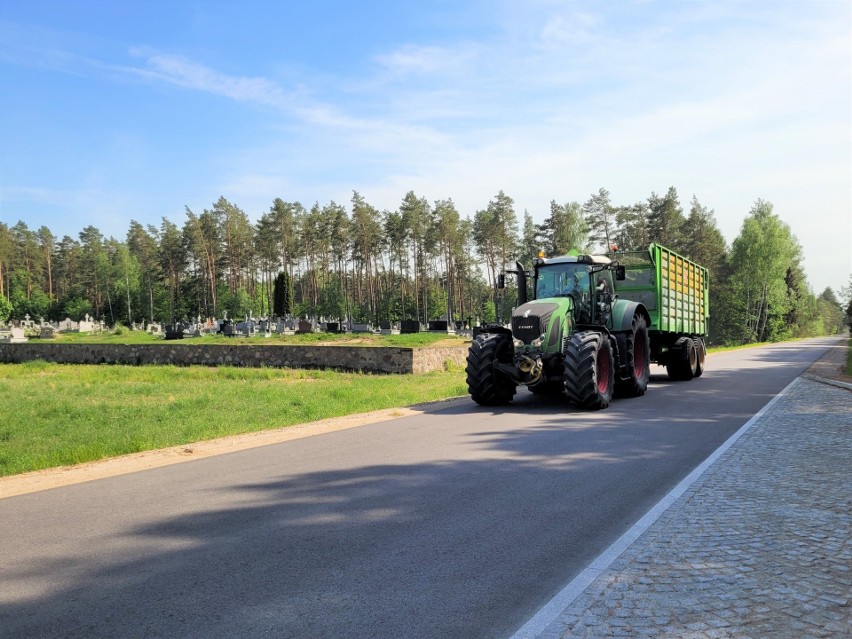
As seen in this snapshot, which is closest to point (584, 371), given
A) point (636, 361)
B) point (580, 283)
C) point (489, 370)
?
point (489, 370)

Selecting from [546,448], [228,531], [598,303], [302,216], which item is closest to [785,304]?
[302,216]

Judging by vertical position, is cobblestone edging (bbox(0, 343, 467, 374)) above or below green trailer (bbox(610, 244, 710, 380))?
below

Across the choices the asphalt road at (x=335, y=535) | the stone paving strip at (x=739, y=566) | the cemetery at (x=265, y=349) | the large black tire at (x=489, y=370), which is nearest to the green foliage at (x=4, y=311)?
the cemetery at (x=265, y=349)

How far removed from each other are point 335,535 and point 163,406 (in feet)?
37.5

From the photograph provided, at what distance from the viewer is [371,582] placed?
3818 millimetres

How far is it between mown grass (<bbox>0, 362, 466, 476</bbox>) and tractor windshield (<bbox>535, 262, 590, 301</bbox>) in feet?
12.4

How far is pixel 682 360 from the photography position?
674 inches

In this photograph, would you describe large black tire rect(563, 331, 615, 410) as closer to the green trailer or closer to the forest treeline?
the green trailer

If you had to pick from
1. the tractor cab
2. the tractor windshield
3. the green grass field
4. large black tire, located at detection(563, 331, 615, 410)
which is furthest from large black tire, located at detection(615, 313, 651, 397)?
the green grass field

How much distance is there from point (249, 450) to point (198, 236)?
73316 millimetres

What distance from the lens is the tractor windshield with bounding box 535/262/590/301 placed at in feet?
41.9

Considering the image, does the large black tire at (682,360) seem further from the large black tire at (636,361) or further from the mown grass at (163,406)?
the mown grass at (163,406)

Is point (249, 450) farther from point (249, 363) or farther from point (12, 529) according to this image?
point (249, 363)

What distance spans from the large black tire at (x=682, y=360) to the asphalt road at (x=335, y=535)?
8782 millimetres
